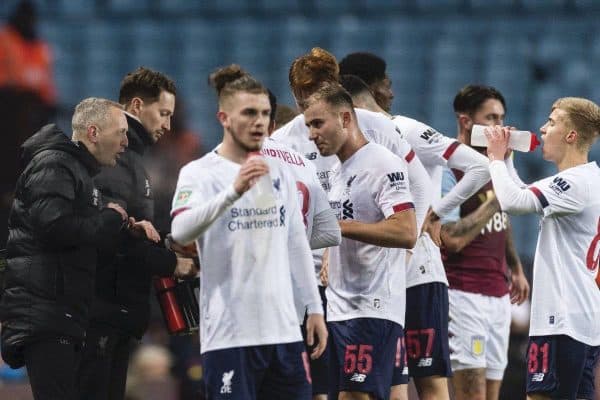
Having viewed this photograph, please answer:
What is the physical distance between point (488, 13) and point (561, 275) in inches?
347

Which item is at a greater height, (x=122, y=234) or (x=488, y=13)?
(x=488, y=13)

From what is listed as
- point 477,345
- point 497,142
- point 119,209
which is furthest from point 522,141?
point 119,209

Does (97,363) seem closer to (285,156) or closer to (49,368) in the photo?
(49,368)

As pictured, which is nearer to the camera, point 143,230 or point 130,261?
point 143,230

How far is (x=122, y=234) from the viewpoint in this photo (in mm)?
6051

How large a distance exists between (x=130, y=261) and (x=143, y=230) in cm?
26

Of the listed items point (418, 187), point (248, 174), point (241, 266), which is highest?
point (418, 187)

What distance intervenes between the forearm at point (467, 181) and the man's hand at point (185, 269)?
129 centimetres

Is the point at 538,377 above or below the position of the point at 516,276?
below

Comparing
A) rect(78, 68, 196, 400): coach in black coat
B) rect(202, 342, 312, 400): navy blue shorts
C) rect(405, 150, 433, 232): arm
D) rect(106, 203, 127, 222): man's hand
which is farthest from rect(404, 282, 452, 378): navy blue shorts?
rect(202, 342, 312, 400): navy blue shorts

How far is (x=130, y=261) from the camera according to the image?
20.2 feet

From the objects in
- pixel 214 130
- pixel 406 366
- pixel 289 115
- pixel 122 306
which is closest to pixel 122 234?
pixel 122 306

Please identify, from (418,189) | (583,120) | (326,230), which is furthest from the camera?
(418,189)

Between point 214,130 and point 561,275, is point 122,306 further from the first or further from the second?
point 214,130
